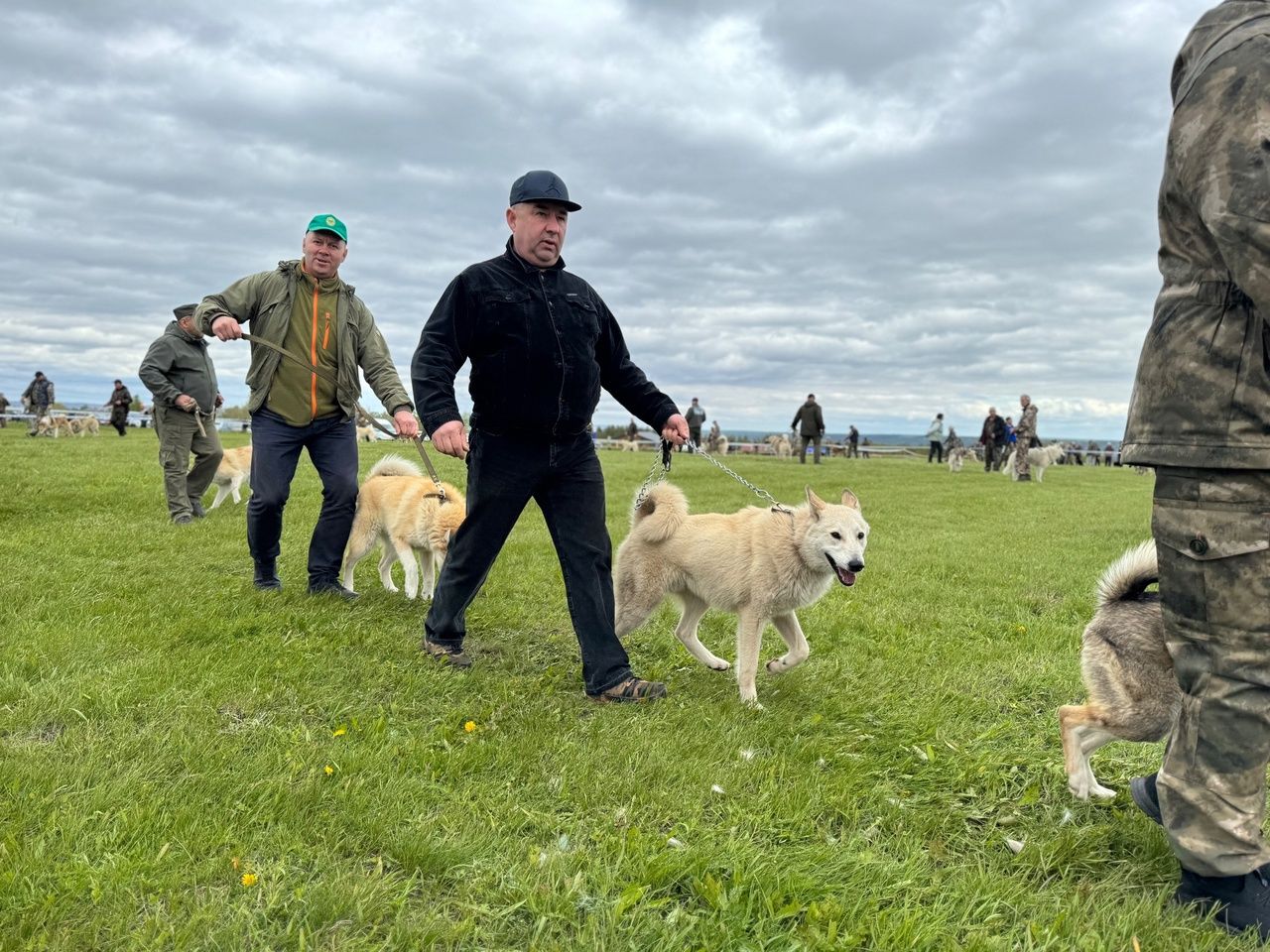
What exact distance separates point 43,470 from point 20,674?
12788mm

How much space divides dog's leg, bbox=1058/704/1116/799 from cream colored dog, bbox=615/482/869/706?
1352mm

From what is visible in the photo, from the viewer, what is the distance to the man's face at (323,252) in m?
6.32

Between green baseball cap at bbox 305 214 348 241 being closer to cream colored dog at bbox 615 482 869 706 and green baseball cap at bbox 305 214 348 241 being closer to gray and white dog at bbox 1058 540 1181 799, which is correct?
cream colored dog at bbox 615 482 869 706

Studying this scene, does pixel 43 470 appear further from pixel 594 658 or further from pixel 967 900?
pixel 967 900

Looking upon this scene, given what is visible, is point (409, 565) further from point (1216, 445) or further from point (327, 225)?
point (1216, 445)

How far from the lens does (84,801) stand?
299cm

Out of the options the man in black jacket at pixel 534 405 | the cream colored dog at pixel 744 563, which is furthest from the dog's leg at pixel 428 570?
the cream colored dog at pixel 744 563

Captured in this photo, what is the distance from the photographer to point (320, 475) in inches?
261

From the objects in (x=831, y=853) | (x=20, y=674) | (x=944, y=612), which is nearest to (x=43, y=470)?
(x=20, y=674)

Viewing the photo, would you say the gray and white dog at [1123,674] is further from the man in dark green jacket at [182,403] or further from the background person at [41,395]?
the background person at [41,395]

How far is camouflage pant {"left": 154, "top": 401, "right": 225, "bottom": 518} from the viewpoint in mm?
10312

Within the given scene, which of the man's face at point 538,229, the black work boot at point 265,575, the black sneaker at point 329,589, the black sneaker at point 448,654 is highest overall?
the man's face at point 538,229

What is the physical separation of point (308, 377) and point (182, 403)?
4675 millimetres

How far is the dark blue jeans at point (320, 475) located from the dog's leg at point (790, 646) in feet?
12.3
